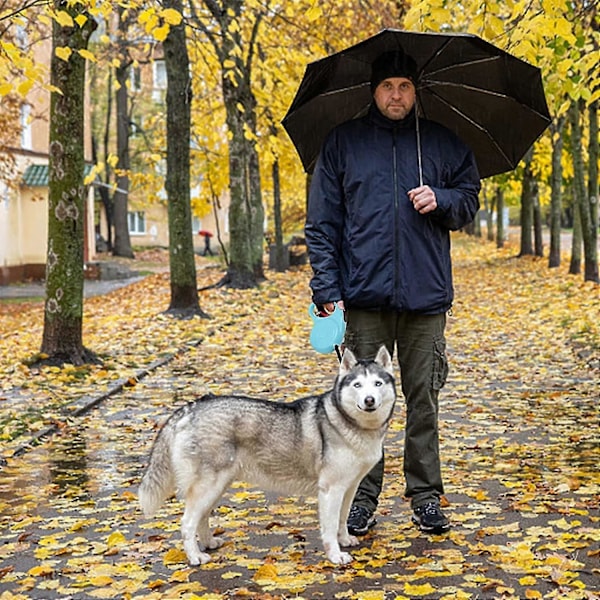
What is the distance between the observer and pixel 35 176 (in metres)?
33.4

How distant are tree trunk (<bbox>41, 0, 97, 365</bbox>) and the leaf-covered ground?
584 millimetres

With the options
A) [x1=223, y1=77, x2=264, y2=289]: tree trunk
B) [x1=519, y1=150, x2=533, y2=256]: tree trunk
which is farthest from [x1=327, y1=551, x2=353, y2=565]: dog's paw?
[x1=519, y1=150, x2=533, y2=256]: tree trunk

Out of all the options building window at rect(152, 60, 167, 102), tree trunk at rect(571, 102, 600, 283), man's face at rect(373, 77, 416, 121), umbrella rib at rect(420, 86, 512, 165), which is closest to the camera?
man's face at rect(373, 77, 416, 121)

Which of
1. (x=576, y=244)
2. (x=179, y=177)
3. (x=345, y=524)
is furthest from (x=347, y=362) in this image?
(x=576, y=244)

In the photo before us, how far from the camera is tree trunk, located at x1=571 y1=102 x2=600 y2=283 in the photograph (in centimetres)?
2233

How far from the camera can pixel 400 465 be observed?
25.1ft

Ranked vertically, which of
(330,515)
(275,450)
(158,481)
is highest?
(275,450)

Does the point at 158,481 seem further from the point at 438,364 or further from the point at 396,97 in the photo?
the point at 396,97

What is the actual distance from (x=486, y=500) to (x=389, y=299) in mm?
1733

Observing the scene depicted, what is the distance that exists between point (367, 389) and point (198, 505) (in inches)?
42.6

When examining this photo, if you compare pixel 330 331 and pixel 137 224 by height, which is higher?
pixel 137 224

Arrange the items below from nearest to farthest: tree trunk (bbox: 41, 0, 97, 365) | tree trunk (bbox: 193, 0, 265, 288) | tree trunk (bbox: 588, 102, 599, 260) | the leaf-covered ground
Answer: the leaf-covered ground < tree trunk (bbox: 41, 0, 97, 365) < tree trunk (bbox: 588, 102, 599, 260) < tree trunk (bbox: 193, 0, 265, 288)

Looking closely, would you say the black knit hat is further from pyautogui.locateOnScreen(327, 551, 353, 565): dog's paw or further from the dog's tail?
pyautogui.locateOnScreen(327, 551, 353, 565): dog's paw

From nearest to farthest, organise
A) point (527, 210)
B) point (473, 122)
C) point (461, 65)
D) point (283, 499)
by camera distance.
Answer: point (461, 65) < point (473, 122) < point (283, 499) < point (527, 210)
